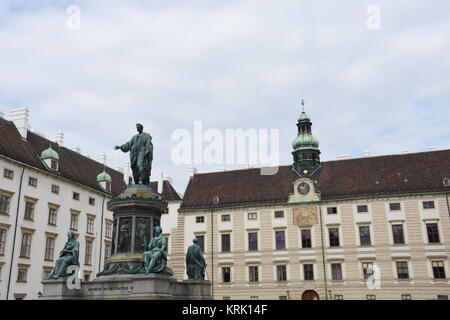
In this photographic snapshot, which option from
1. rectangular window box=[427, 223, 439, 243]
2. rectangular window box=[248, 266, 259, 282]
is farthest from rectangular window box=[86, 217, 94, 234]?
rectangular window box=[427, 223, 439, 243]

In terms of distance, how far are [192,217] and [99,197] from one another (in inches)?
390

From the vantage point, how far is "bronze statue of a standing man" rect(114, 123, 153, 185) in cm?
1781

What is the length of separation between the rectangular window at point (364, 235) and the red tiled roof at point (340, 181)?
10.3ft

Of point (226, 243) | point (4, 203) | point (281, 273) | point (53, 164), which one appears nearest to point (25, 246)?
point (4, 203)

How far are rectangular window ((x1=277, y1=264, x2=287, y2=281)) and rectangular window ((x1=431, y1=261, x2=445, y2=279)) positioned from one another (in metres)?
13.0

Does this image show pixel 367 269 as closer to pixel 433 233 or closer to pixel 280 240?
pixel 433 233

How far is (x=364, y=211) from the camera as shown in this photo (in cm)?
4347

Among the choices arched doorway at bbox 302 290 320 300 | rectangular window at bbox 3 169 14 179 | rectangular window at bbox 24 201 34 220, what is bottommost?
arched doorway at bbox 302 290 320 300

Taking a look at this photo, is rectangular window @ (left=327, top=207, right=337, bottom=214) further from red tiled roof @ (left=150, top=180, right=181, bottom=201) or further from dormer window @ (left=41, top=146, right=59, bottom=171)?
dormer window @ (left=41, top=146, right=59, bottom=171)

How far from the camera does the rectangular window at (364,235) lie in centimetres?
4261
